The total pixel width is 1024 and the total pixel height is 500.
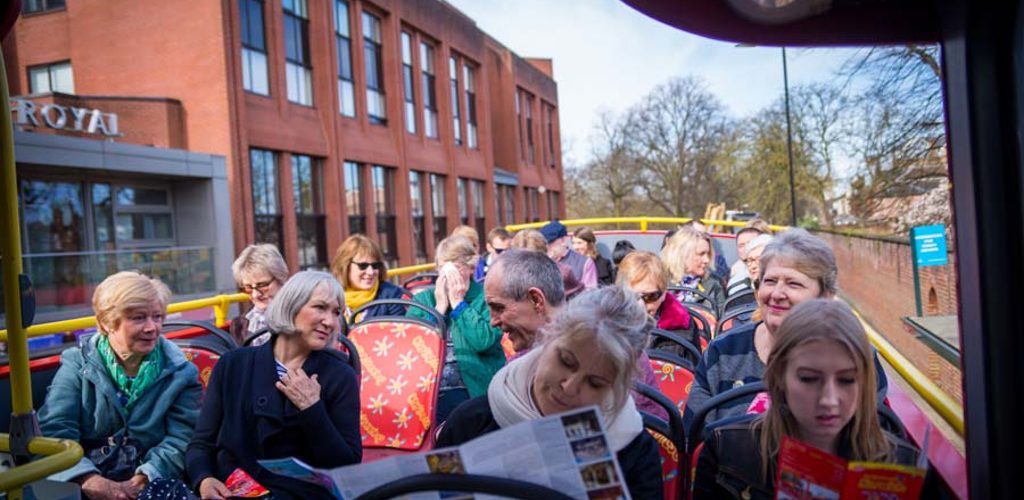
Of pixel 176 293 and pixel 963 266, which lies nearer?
pixel 963 266

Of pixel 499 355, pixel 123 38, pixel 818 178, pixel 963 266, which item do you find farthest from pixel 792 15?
pixel 818 178

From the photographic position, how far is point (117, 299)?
3156 mm

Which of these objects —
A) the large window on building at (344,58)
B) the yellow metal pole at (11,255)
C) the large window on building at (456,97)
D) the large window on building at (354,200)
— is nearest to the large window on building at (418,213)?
the large window on building at (354,200)

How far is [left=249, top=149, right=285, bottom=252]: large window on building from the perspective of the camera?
1759 cm

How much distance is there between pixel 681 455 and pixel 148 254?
13886mm

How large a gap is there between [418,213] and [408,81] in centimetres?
455

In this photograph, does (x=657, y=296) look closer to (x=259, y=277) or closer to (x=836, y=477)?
(x=259, y=277)

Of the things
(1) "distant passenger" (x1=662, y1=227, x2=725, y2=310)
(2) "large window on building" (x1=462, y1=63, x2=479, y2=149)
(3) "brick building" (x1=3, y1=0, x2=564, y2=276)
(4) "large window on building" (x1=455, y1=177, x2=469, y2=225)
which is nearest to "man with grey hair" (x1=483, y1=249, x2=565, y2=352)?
(1) "distant passenger" (x1=662, y1=227, x2=725, y2=310)

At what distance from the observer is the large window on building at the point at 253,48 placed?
17375 mm

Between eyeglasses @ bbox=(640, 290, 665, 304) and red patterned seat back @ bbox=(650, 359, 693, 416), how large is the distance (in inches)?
38.7

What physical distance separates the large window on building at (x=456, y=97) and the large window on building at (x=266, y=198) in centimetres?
1116

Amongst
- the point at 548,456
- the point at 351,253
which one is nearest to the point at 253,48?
the point at 351,253

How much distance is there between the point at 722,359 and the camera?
9.04ft

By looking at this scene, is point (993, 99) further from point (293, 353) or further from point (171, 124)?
point (171, 124)
